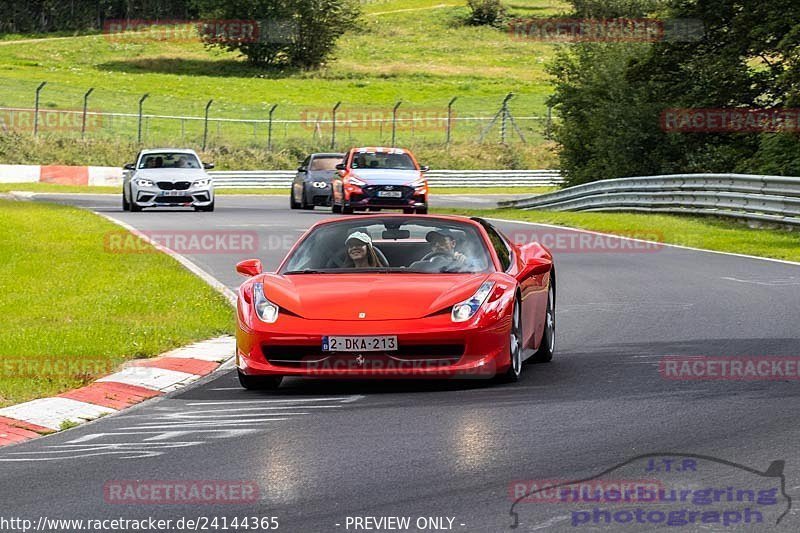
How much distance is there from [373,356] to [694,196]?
23.2 metres

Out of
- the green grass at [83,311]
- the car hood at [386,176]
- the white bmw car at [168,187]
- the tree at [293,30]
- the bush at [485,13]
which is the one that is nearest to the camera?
the green grass at [83,311]

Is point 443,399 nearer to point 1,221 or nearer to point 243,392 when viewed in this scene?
point 243,392

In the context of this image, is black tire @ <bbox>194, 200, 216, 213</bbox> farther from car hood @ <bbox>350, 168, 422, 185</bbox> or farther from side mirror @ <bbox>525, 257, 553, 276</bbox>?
side mirror @ <bbox>525, 257, 553, 276</bbox>

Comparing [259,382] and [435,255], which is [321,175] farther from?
[259,382]

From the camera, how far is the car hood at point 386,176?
32.5 meters

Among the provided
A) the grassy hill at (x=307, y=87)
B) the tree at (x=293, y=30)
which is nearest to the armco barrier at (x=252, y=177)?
the grassy hill at (x=307, y=87)

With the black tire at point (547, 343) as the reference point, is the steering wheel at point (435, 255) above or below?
above

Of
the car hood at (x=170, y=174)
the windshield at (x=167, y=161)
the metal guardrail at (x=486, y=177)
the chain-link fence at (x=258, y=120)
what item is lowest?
the metal guardrail at (x=486, y=177)

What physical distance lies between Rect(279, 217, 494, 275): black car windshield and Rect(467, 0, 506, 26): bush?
389 ft

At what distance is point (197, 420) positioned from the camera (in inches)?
353

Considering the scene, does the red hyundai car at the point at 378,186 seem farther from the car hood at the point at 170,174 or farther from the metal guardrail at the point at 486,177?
the metal guardrail at the point at 486,177

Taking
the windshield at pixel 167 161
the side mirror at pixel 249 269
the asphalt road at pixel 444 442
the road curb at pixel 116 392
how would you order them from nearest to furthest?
the asphalt road at pixel 444 442 < the road curb at pixel 116 392 < the side mirror at pixel 249 269 < the windshield at pixel 167 161

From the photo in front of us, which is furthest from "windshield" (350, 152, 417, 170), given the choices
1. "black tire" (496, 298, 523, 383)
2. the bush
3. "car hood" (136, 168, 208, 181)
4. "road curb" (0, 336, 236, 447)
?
the bush

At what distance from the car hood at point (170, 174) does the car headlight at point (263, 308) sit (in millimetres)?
24008
